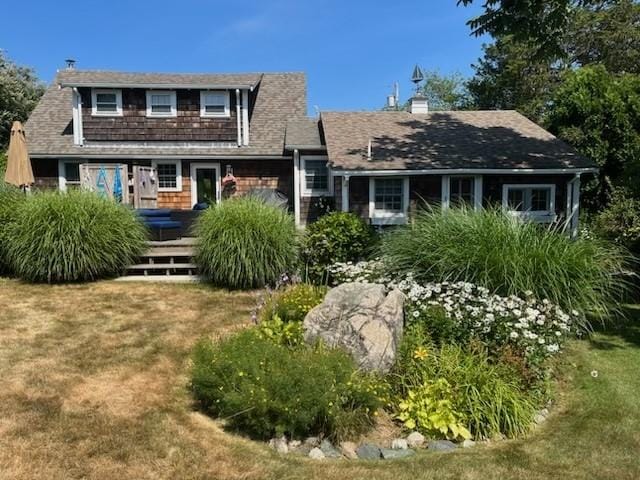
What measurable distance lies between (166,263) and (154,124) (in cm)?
918

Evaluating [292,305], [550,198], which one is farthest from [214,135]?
[292,305]

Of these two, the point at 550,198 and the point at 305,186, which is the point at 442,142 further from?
the point at 305,186

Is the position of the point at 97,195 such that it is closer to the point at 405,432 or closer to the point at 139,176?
the point at 139,176

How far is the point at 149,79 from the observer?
676 inches

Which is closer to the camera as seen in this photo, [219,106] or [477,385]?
[477,385]

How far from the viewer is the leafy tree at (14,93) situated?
26609 millimetres

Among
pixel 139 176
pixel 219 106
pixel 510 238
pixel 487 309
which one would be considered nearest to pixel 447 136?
pixel 219 106

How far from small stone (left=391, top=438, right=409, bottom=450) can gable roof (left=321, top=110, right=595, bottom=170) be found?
30.3ft

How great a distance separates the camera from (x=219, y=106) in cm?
1748

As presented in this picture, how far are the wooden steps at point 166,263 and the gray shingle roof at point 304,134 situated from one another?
23.4 feet

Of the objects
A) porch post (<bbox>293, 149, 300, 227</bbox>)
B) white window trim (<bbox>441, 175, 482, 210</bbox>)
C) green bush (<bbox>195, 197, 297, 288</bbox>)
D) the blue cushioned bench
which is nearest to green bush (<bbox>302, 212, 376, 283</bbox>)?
green bush (<bbox>195, 197, 297, 288</bbox>)

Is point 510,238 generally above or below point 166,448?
above

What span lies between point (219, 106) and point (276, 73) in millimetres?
4475

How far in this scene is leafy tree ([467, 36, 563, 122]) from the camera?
2502 cm
